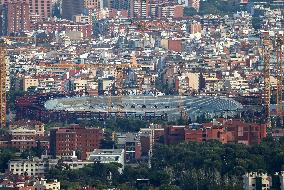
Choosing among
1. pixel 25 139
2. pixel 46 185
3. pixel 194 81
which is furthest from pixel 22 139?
pixel 194 81

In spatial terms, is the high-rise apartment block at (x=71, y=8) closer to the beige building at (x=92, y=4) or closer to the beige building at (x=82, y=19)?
the beige building at (x=92, y=4)

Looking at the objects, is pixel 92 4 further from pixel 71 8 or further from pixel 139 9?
pixel 139 9

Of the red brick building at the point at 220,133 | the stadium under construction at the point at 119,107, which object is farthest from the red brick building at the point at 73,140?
the stadium under construction at the point at 119,107

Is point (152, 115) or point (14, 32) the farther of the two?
point (14, 32)

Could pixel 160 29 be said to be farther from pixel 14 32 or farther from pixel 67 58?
pixel 67 58

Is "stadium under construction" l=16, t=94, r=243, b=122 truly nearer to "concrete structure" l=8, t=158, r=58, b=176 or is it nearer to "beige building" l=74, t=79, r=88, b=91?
"beige building" l=74, t=79, r=88, b=91

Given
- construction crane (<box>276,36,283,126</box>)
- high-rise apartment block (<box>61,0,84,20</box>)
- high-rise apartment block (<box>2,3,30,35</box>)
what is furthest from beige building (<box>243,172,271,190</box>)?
high-rise apartment block (<box>61,0,84,20</box>)

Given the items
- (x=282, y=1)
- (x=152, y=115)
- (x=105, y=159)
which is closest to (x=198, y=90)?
(x=152, y=115)

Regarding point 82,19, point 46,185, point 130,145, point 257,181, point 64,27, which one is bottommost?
point 64,27
